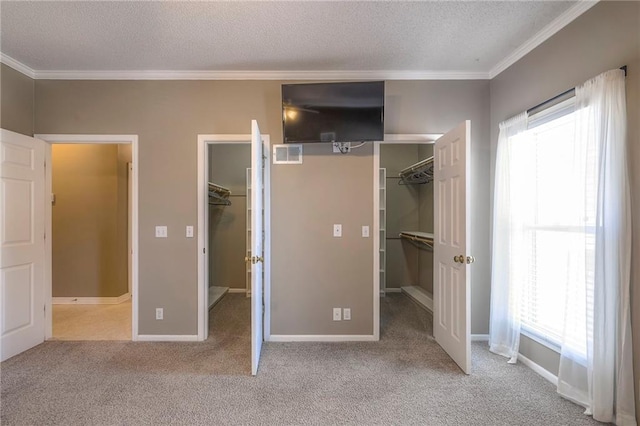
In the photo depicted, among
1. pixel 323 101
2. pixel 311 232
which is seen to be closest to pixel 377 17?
pixel 323 101

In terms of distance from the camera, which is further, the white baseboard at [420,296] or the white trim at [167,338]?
the white baseboard at [420,296]

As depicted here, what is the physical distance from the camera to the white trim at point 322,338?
9.16ft

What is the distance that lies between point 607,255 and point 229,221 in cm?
455

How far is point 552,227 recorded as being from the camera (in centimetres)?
213

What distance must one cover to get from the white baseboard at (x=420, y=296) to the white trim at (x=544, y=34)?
2899 millimetres

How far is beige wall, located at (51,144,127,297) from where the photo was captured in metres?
3.98

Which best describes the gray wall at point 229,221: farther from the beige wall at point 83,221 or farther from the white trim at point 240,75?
the white trim at point 240,75

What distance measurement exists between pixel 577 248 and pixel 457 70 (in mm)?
1983

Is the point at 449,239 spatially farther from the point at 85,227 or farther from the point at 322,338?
the point at 85,227

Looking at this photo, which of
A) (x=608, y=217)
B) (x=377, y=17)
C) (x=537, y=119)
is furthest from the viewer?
(x=537, y=119)

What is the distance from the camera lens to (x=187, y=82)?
9.23 ft

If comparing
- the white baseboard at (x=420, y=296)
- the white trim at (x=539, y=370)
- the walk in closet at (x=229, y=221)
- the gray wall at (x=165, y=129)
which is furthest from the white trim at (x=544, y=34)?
the walk in closet at (x=229, y=221)

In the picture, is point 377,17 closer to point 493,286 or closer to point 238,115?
point 238,115

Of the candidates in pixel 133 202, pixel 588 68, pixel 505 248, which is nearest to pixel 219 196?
pixel 133 202
